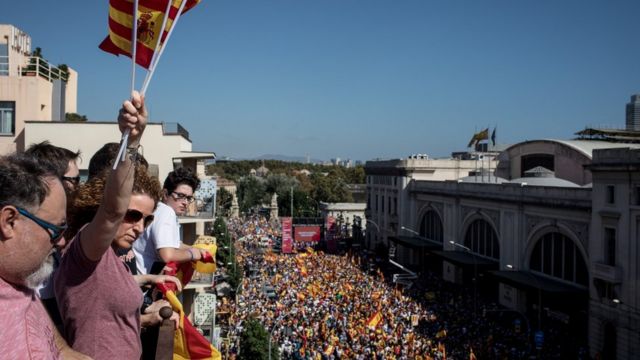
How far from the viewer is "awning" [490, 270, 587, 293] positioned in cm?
2881

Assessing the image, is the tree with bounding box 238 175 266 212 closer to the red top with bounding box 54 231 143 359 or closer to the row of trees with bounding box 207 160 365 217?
the row of trees with bounding box 207 160 365 217

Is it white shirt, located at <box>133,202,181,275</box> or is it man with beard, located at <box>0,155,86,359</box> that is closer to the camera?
man with beard, located at <box>0,155,86,359</box>

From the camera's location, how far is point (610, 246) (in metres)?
26.7

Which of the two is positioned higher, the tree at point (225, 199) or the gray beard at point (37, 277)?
the gray beard at point (37, 277)

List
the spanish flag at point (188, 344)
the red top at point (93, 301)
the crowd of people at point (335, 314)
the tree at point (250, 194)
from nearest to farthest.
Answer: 1. the red top at point (93, 301)
2. the spanish flag at point (188, 344)
3. the crowd of people at point (335, 314)
4. the tree at point (250, 194)

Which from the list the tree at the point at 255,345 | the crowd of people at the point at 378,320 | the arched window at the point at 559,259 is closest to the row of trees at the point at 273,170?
the crowd of people at the point at 378,320

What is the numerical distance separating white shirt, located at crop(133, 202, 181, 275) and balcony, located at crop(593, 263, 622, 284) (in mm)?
25295

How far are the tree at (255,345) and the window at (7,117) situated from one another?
11.3m

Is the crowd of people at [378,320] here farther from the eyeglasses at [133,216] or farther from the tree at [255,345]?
the eyeglasses at [133,216]

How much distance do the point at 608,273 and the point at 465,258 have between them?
14.6 metres

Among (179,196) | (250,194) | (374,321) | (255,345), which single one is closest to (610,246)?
(374,321)

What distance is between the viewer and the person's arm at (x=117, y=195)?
111 inches

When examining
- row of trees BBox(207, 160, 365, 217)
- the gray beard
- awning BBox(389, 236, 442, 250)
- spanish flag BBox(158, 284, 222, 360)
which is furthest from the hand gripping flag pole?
row of trees BBox(207, 160, 365, 217)

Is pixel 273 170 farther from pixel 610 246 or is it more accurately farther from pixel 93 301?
pixel 93 301
